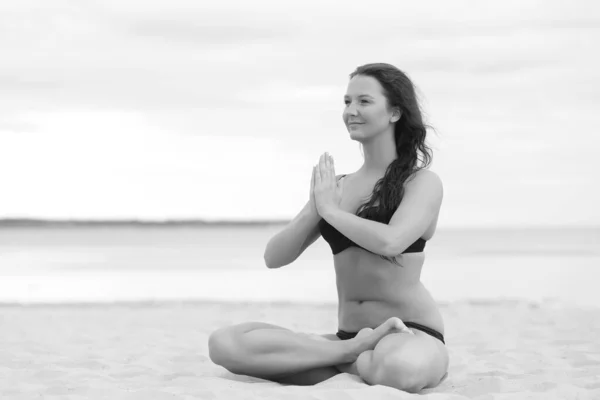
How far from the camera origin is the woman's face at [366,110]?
379cm

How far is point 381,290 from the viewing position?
3.74 meters

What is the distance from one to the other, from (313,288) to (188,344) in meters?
5.39

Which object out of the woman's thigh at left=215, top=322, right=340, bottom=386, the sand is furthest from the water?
the woman's thigh at left=215, top=322, right=340, bottom=386

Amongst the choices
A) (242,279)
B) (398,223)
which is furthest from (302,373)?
(242,279)

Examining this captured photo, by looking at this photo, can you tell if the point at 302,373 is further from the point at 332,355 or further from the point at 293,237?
the point at 293,237

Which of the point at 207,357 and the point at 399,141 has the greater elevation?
the point at 399,141

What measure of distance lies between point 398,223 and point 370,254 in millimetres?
305

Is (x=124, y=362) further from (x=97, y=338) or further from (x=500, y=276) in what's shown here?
(x=500, y=276)

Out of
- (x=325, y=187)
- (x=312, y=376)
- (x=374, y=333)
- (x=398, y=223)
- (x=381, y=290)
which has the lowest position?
(x=312, y=376)

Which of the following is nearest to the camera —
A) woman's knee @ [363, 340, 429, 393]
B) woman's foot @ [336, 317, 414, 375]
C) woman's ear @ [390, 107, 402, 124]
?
woman's knee @ [363, 340, 429, 393]

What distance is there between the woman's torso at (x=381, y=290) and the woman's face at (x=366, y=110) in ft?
1.12

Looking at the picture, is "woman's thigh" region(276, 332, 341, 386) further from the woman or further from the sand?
the sand

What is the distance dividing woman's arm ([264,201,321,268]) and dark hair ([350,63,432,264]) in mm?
241

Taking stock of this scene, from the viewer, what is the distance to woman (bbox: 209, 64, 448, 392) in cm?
355
